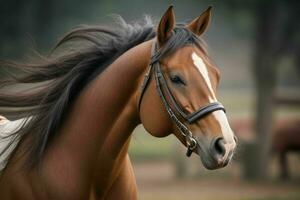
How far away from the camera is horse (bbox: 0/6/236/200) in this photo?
12.1ft

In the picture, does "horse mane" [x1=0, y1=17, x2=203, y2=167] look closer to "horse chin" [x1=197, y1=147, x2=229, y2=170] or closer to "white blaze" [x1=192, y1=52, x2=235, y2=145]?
"white blaze" [x1=192, y1=52, x2=235, y2=145]

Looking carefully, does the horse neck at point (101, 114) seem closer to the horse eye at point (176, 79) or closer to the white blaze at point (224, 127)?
the horse eye at point (176, 79)

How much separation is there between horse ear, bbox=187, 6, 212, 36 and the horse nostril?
790mm

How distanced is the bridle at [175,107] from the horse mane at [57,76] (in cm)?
40

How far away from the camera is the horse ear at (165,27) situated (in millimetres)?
3832

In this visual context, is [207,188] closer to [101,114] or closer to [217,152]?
[101,114]

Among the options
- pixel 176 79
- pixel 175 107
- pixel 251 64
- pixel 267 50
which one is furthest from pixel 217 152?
pixel 251 64

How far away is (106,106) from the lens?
4.10 m

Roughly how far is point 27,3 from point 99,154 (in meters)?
14.1

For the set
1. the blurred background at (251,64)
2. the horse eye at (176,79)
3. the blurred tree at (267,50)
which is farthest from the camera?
the blurred tree at (267,50)

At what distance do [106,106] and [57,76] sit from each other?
0.49 metres

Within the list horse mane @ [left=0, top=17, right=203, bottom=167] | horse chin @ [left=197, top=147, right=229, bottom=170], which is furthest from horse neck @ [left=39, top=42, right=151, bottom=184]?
horse chin @ [left=197, top=147, right=229, bottom=170]

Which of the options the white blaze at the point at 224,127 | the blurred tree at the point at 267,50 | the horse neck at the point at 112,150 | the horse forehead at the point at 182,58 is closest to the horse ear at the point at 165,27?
the horse forehead at the point at 182,58

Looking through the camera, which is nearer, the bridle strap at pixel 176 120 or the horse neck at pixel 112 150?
the bridle strap at pixel 176 120
